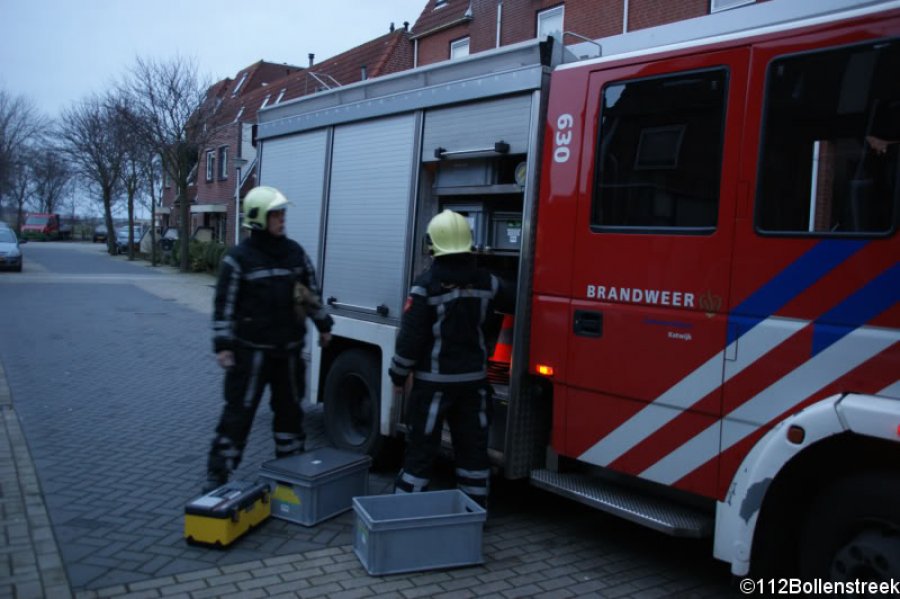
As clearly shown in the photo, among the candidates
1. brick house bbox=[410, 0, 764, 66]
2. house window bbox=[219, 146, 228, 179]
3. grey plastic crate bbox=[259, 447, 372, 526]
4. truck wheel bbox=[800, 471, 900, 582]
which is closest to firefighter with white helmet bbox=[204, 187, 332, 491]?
grey plastic crate bbox=[259, 447, 372, 526]

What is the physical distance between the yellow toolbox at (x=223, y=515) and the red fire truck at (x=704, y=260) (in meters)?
1.54

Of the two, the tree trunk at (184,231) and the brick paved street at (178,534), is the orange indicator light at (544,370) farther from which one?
the tree trunk at (184,231)

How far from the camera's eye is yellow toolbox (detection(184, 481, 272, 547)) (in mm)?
4461

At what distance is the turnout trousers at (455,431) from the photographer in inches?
184

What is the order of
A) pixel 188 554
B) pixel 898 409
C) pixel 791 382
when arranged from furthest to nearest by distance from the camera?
pixel 188 554, pixel 791 382, pixel 898 409

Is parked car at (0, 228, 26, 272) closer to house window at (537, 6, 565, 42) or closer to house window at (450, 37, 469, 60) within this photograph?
house window at (450, 37, 469, 60)

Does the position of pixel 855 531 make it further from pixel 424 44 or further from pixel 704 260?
pixel 424 44

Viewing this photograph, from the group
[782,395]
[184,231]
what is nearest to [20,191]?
[184,231]

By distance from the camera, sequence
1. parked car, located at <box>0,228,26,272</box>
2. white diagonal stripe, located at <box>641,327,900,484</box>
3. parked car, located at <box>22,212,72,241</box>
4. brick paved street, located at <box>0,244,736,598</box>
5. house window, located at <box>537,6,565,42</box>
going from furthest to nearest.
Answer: parked car, located at <box>22,212,72,241</box> → parked car, located at <box>0,228,26,272</box> → house window, located at <box>537,6,565,42</box> → brick paved street, located at <box>0,244,736,598</box> → white diagonal stripe, located at <box>641,327,900,484</box>

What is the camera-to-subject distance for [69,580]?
13.5 feet

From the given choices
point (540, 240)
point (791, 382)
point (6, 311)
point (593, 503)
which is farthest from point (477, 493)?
point (6, 311)

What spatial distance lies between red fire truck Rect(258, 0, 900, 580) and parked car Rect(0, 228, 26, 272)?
24551 mm

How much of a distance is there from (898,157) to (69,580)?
14.5 ft

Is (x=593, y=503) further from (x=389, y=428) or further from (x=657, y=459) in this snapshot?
(x=389, y=428)
